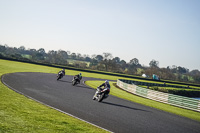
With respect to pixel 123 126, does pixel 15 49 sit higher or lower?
higher

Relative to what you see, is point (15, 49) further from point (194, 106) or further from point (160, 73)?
point (194, 106)

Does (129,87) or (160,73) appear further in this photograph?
(160,73)

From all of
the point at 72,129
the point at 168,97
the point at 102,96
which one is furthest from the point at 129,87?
the point at 72,129

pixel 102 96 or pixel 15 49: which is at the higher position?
pixel 15 49

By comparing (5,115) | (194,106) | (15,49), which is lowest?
(194,106)

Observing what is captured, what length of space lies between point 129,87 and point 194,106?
374 inches

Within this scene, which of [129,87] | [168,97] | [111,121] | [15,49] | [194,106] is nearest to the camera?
[111,121]

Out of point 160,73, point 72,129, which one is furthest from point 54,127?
point 160,73

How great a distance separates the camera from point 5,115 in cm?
700

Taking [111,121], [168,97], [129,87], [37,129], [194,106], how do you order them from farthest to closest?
[129,87] → [168,97] → [194,106] → [111,121] → [37,129]

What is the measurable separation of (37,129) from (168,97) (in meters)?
16.6

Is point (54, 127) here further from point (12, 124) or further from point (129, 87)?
point (129, 87)

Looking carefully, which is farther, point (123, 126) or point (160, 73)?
point (160, 73)

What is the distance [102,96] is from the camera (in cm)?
1395
